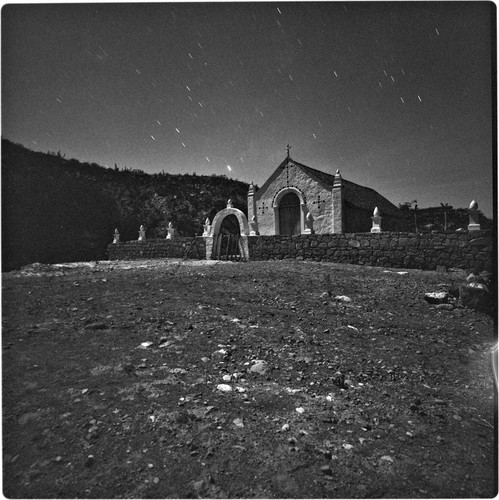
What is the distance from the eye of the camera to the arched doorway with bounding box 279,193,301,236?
15727 mm

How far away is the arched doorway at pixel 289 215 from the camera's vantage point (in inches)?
619

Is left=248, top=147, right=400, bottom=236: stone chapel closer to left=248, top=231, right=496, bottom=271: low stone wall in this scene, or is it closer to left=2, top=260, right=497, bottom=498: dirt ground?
left=248, top=231, right=496, bottom=271: low stone wall

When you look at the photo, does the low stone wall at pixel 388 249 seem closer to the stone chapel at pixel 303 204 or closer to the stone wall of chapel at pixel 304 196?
the stone chapel at pixel 303 204

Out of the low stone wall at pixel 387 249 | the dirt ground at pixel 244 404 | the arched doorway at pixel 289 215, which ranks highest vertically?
the arched doorway at pixel 289 215

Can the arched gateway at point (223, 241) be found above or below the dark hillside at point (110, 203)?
below

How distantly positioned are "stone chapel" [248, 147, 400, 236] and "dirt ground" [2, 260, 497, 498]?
10.2 m

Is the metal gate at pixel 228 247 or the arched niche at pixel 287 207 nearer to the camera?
the metal gate at pixel 228 247

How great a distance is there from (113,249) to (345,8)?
1852cm

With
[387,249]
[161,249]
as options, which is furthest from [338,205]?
[161,249]

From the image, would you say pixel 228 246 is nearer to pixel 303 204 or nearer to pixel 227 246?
pixel 227 246

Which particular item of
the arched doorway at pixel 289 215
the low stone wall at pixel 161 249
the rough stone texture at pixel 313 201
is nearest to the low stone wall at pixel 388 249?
the rough stone texture at pixel 313 201

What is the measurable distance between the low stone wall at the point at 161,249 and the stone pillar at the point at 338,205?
6654 mm

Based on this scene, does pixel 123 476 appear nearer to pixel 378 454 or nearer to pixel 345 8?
pixel 378 454

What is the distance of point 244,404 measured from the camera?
93.8 inches
